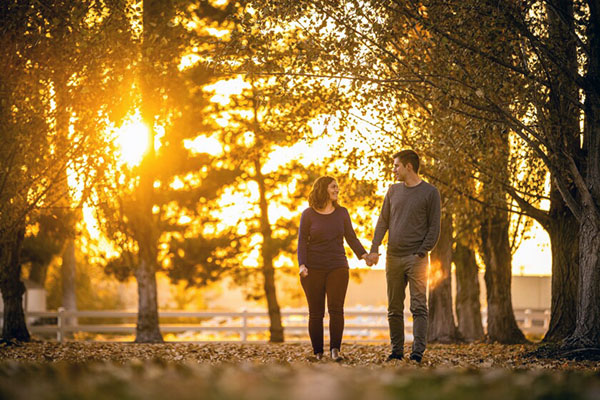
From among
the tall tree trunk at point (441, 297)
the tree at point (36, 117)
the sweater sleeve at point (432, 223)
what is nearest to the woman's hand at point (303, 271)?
the sweater sleeve at point (432, 223)

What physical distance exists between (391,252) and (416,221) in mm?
473

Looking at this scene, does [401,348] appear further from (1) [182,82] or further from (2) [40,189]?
(1) [182,82]

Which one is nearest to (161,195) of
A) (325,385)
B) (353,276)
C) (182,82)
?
(182,82)

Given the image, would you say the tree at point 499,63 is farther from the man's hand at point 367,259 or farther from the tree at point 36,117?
the tree at point 36,117

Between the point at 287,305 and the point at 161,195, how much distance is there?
32.9m

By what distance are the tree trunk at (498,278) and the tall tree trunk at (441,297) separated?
0.88m

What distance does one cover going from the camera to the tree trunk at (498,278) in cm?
1647

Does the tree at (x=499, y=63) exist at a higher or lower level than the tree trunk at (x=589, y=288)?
higher

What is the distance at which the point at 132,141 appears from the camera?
16.9m

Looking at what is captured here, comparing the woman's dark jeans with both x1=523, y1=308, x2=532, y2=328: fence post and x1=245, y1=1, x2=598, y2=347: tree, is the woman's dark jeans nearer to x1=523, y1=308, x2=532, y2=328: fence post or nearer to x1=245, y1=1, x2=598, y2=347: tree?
x1=245, y1=1, x2=598, y2=347: tree

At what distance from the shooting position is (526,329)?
2384cm

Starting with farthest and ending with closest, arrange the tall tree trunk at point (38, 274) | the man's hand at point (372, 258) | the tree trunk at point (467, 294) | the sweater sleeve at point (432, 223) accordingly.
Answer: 1. the tall tree trunk at point (38, 274)
2. the tree trunk at point (467, 294)
3. the man's hand at point (372, 258)
4. the sweater sleeve at point (432, 223)

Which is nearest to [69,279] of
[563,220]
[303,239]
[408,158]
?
[563,220]

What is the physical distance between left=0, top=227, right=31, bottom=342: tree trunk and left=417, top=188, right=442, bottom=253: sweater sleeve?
1027 cm
